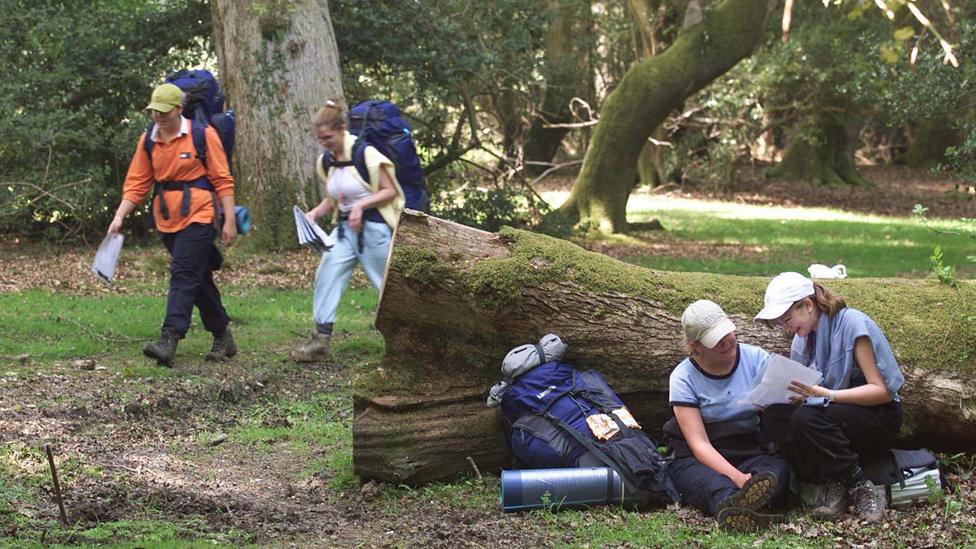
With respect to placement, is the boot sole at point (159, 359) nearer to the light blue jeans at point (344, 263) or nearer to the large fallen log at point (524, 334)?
the light blue jeans at point (344, 263)

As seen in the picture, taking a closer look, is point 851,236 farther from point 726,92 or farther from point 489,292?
point 489,292

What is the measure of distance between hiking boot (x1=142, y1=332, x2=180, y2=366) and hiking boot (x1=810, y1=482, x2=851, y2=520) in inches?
204

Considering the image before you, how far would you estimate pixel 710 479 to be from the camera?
5.68 meters

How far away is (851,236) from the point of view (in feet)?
73.1

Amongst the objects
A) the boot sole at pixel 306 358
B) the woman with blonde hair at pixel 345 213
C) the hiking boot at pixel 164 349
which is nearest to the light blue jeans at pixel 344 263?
the woman with blonde hair at pixel 345 213

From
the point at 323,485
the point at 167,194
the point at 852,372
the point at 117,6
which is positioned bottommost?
the point at 323,485

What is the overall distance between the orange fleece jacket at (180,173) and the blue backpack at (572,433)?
12.2ft

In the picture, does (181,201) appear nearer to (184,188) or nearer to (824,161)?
(184,188)

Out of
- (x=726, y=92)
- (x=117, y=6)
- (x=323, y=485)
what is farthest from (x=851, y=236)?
(x=323, y=485)

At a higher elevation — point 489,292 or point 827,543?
point 489,292

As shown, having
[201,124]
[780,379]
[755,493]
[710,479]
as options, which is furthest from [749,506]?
[201,124]

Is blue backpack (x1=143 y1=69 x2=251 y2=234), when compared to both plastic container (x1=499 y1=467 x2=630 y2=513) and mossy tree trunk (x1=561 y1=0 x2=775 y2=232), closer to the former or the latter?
plastic container (x1=499 y1=467 x2=630 y2=513)

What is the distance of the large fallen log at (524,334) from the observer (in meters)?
6.23

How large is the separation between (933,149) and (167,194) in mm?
36057
